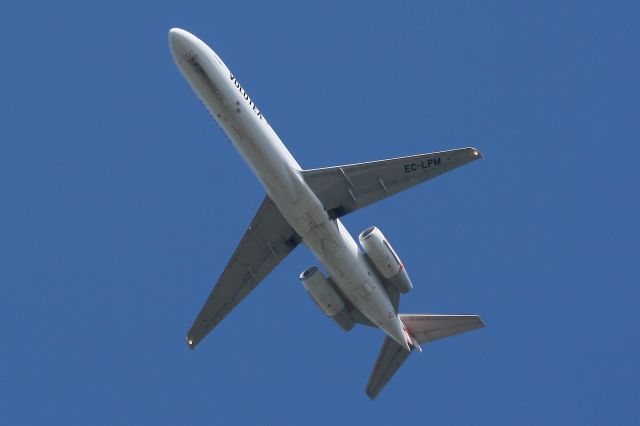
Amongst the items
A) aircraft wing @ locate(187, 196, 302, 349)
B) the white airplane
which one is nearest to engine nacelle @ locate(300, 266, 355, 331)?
the white airplane

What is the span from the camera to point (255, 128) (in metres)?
42.7

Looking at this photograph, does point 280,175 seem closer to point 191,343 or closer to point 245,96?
point 245,96

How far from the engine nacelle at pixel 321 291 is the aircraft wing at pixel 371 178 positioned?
13.2 ft

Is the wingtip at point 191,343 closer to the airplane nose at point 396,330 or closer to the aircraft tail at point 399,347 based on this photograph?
the aircraft tail at point 399,347

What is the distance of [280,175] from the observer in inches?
1713

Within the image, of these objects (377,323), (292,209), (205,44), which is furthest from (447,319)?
(205,44)

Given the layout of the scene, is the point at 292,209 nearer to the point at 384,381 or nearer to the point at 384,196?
the point at 384,196

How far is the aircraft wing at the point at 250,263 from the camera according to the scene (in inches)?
1869

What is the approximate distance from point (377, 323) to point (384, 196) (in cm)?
693

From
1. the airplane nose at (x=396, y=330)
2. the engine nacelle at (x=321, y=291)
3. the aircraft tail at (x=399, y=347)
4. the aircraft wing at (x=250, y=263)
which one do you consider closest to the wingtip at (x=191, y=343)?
the aircraft wing at (x=250, y=263)

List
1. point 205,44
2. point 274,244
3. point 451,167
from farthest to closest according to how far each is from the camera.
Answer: point 274,244
point 451,167
point 205,44

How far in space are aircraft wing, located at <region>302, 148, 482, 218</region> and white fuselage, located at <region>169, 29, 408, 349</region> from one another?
0.91 metres

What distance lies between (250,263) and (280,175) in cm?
764

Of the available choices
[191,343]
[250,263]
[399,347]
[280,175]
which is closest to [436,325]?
[399,347]
